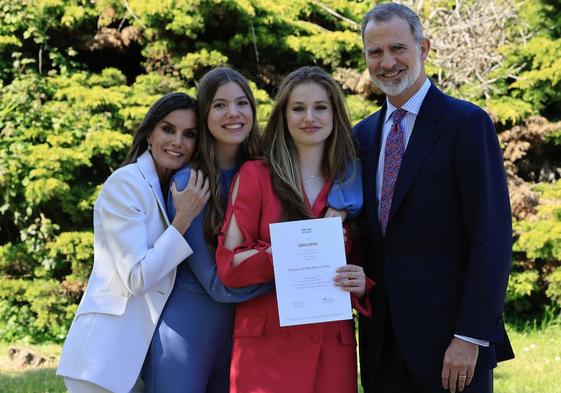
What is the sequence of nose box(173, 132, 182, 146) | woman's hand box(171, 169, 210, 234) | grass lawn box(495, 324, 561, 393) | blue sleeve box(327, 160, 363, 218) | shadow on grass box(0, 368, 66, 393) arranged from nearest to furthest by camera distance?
blue sleeve box(327, 160, 363, 218)
woman's hand box(171, 169, 210, 234)
nose box(173, 132, 182, 146)
grass lawn box(495, 324, 561, 393)
shadow on grass box(0, 368, 66, 393)

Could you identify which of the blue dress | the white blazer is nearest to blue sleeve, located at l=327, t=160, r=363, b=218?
the blue dress

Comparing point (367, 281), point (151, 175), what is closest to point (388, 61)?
point (367, 281)

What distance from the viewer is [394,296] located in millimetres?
3303

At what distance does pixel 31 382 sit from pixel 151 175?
12.8 ft

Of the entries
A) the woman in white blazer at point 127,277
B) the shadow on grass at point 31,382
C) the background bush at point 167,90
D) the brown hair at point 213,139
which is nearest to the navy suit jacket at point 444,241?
the brown hair at point 213,139

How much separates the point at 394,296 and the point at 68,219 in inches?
269

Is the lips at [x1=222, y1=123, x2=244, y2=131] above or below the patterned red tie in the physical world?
above

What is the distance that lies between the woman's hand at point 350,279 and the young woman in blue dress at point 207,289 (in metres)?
0.31

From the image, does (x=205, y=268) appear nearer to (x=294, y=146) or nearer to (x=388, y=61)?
(x=294, y=146)

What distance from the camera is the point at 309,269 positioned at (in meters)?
3.17

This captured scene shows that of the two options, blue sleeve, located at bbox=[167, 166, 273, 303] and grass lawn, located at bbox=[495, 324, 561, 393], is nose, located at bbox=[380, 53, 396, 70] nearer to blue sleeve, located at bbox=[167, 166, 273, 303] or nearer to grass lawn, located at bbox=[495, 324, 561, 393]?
blue sleeve, located at bbox=[167, 166, 273, 303]

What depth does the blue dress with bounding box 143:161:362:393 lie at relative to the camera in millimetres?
3416

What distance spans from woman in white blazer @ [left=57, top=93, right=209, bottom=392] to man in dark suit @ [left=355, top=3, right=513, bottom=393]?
0.96 meters

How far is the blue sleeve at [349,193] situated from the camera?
3324 millimetres
